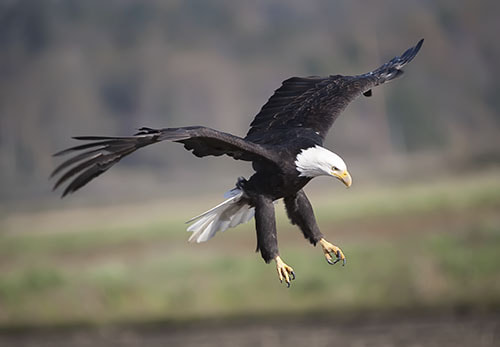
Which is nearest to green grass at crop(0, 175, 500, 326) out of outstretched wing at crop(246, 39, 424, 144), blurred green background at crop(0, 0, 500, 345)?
blurred green background at crop(0, 0, 500, 345)

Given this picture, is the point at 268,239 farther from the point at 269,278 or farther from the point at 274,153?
the point at 269,278

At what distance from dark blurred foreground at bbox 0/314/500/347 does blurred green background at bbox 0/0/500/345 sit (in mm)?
237

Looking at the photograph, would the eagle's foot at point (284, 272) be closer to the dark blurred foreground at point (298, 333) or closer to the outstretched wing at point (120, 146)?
the outstretched wing at point (120, 146)

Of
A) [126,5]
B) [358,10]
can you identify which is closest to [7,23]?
[126,5]

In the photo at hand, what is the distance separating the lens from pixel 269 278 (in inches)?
630

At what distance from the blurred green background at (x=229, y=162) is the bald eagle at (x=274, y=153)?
7.93 metres

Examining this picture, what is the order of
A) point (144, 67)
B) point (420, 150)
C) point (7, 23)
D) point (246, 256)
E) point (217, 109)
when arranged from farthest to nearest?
1. point (7, 23)
2. point (144, 67)
3. point (217, 109)
4. point (420, 150)
5. point (246, 256)

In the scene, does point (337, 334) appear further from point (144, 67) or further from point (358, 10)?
point (358, 10)

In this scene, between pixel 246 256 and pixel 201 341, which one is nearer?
pixel 201 341

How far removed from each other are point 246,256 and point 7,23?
177ft

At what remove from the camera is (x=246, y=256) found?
18.4 meters

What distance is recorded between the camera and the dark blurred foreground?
14.1m

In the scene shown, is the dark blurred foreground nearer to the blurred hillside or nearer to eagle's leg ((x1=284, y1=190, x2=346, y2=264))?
eagle's leg ((x1=284, y1=190, x2=346, y2=264))

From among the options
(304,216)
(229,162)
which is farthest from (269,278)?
(229,162)
